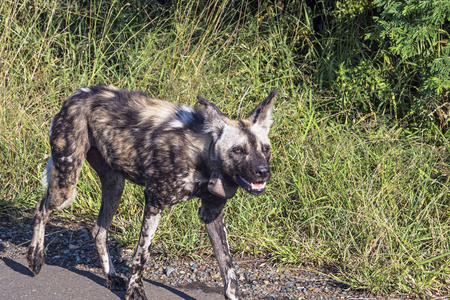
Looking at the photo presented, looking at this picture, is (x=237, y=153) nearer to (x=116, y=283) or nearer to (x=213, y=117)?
(x=213, y=117)

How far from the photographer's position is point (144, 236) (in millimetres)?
3900

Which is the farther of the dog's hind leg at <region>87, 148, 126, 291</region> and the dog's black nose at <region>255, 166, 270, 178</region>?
the dog's hind leg at <region>87, 148, 126, 291</region>

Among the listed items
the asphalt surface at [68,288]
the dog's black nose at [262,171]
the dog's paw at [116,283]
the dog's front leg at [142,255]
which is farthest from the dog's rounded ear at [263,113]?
the dog's paw at [116,283]

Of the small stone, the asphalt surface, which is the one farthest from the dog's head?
the small stone

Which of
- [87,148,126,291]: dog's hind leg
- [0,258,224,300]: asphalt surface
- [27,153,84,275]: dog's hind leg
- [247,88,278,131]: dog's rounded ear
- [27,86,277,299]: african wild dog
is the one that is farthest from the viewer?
[87,148,126,291]: dog's hind leg

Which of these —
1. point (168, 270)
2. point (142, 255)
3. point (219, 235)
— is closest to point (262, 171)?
point (219, 235)

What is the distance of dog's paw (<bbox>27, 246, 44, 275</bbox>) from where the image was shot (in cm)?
430

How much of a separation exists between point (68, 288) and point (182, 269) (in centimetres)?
82

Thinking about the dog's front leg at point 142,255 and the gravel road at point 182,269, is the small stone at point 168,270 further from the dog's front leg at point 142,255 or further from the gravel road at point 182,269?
the dog's front leg at point 142,255

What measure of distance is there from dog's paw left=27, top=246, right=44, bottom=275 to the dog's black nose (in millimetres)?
1784

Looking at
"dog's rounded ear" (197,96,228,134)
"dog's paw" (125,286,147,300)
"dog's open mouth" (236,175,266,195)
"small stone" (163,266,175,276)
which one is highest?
"dog's rounded ear" (197,96,228,134)

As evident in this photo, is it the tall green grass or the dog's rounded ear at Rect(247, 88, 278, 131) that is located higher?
the dog's rounded ear at Rect(247, 88, 278, 131)

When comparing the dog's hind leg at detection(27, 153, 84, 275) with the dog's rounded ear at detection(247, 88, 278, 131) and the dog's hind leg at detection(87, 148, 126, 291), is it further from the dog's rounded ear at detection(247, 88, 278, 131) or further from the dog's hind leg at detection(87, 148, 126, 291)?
the dog's rounded ear at detection(247, 88, 278, 131)

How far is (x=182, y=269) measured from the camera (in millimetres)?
4426
